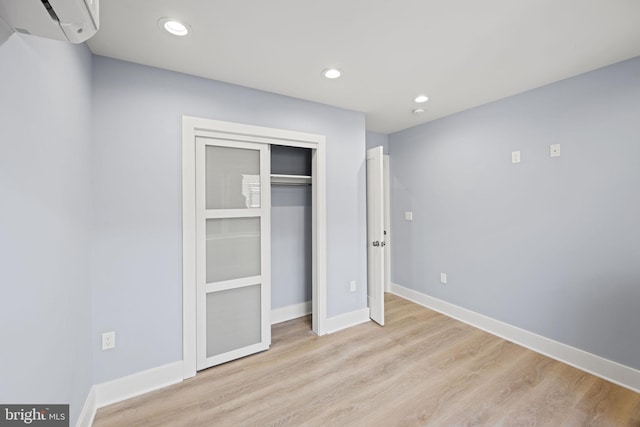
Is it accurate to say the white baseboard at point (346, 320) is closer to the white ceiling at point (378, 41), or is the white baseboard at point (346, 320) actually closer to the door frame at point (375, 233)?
the door frame at point (375, 233)

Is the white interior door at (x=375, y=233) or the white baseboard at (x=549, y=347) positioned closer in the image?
the white baseboard at (x=549, y=347)

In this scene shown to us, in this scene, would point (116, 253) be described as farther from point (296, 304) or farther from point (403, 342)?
point (403, 342)

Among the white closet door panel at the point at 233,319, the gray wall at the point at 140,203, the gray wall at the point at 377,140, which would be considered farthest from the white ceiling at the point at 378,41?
the white closet door panel at the point at 233,319

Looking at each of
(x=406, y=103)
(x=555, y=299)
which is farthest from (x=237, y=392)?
(x=406, y=103)

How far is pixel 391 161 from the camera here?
428 cm

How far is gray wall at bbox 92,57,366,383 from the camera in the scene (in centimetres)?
190

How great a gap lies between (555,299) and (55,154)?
3.88 meters

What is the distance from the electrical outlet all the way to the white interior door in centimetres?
255

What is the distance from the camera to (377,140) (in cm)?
422

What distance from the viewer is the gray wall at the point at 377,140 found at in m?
4.14

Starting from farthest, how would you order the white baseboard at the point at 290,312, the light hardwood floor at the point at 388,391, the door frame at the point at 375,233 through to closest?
1. the white baseboard at the point at 290,312
2. the door frame at the point at 375,233
3. the light hardwood floor at the point at 388,391

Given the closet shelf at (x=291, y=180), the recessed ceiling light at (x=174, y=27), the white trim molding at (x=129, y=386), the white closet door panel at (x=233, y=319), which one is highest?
the recessed ceiling light at (x=174, y=27)

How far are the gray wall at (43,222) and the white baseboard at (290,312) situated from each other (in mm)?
1795

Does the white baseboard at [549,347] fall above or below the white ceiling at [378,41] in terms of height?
below
